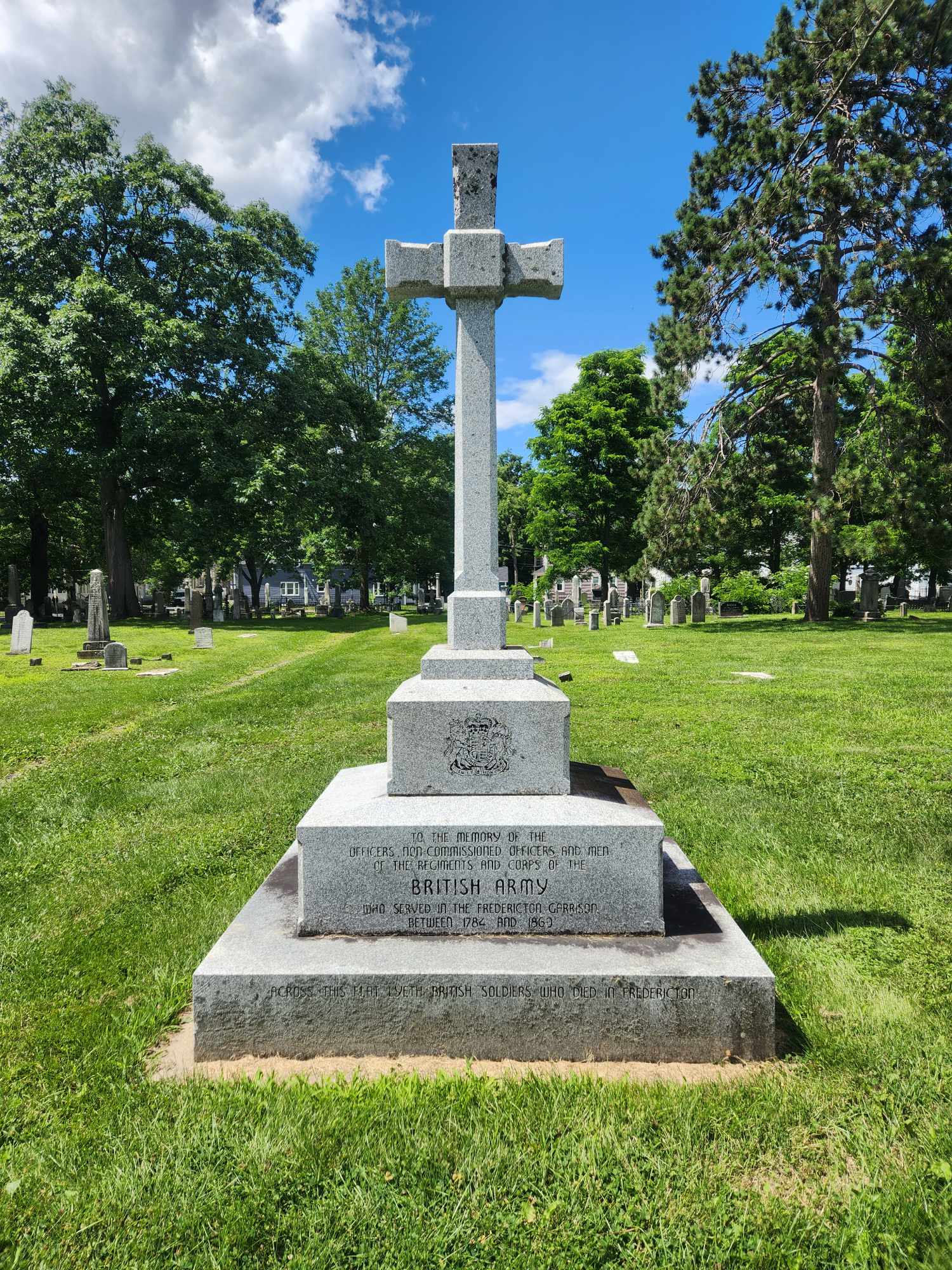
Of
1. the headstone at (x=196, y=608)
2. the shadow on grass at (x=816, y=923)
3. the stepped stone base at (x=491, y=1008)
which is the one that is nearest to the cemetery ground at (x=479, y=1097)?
the shadow on grass at (x=816, y=923)

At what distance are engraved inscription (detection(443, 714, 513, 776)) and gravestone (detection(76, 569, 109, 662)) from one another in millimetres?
15754

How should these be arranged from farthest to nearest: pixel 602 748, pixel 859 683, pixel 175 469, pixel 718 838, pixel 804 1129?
pixel 175 469, pixel 859 683, pixel 602 748, pixel 718 838, pixel 804 1129

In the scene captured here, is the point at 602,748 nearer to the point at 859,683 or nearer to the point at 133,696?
the point at 859,683

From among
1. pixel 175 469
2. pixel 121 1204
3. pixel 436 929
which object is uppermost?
pixel 175 469

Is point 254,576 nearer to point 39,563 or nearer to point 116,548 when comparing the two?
point 39,563

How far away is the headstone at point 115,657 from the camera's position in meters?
14.6

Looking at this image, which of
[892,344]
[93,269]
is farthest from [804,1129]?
[892,344]

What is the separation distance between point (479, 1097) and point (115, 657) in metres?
14.4

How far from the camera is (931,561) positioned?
27.8 m

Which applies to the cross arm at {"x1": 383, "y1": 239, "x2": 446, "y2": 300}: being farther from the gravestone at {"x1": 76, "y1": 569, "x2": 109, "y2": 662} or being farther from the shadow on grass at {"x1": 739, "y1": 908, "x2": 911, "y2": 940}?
the gravestone at {"x1": 76, "y1": 569, "x2": 109, "y2": 662}

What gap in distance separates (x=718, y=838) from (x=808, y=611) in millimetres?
22200

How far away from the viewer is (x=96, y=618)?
16.7 meters

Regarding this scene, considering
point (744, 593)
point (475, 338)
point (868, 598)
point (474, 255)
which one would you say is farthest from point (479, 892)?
point (744, 593)

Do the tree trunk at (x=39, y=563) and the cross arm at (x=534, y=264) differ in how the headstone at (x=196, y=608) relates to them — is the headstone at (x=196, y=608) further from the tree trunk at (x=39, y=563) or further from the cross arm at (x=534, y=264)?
the cross arm at (x=534, y=264)
